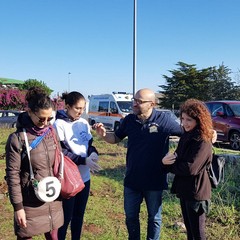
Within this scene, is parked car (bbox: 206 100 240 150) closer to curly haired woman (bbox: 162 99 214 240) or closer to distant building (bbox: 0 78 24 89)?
curly haired woman (bbox: 162 99 214 240)

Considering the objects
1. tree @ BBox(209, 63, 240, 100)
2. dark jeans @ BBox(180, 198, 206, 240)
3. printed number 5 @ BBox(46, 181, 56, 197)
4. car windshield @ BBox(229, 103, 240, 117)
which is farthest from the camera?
tree @ BBox(209, 63, 240, 100)

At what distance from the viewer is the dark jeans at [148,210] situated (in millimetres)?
3240

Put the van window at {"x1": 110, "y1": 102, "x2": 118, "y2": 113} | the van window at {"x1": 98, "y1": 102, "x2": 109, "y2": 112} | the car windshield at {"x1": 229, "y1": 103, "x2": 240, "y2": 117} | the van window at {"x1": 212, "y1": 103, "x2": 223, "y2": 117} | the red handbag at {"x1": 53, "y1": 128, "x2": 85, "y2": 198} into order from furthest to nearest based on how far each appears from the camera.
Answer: the van window at {"x1": 98, "y1": 102, "x2": 109, "y2": 112}
the van window at {"x1": 110, "y1": 102, "x2": 118, "y2": 113}
the van window at {"x1": 212, "y1": 103, "x2": 223, "y2": 117}
the car windshield at {"x1": 229, "y1": 103, "x2": 240, "y2": 117}
the red handbag at {"x1": 53, "y1": 128, "x2": 85, "y2": 198}

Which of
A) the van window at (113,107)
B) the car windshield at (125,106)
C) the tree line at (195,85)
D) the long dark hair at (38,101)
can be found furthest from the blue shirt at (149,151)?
the tree line at (195,85)

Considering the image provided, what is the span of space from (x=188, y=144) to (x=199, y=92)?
124ft

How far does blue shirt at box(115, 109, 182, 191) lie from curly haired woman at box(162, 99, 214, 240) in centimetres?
18

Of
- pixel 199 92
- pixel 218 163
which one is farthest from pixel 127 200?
pixel 199 92

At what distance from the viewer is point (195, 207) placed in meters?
2.91

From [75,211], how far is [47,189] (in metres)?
0.90

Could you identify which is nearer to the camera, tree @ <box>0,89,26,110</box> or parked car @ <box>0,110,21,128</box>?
parked car @ <box>0,110,21,128</box>

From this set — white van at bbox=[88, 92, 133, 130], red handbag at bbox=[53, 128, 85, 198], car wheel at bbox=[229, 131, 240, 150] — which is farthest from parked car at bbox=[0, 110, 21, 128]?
red handbag at bbox=[53, 128, 85, 198]

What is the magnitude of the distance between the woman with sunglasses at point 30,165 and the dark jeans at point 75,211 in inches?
16.6

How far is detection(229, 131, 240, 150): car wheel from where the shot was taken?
Result: 37.8ft

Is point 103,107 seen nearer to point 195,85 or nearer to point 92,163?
Answer: point 92,163
